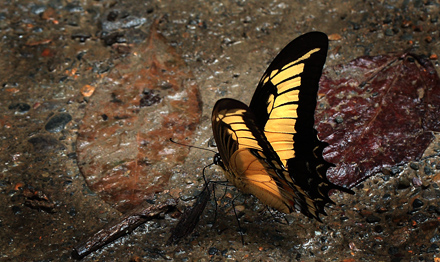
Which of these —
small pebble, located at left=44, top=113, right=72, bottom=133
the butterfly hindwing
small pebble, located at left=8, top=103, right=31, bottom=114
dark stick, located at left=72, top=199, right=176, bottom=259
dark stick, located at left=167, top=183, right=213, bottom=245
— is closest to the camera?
the butterfly hindwing

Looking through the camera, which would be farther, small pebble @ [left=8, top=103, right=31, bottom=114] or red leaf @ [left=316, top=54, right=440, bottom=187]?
small pebble @ [left=8, top=103, right=31, bottom=114]

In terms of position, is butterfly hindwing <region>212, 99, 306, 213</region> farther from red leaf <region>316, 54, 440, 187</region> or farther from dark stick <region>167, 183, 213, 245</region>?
red leaf <region>316, 54, 440, 187</region>

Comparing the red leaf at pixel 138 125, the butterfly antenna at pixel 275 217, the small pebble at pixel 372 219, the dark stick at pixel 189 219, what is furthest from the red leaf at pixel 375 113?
the red leaf at pixel 138 125

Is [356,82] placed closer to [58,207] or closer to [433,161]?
[433,161]

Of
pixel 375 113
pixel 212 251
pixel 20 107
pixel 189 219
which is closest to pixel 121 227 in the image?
pixel 189 219

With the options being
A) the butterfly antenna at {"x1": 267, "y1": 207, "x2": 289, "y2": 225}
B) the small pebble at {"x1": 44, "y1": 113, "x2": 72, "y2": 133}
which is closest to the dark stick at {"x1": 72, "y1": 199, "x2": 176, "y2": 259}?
the butterfly antenna at {"x1": 267, "y1": 207, "x2": 289, "y2": 225}

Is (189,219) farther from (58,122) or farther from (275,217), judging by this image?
(58,122)
